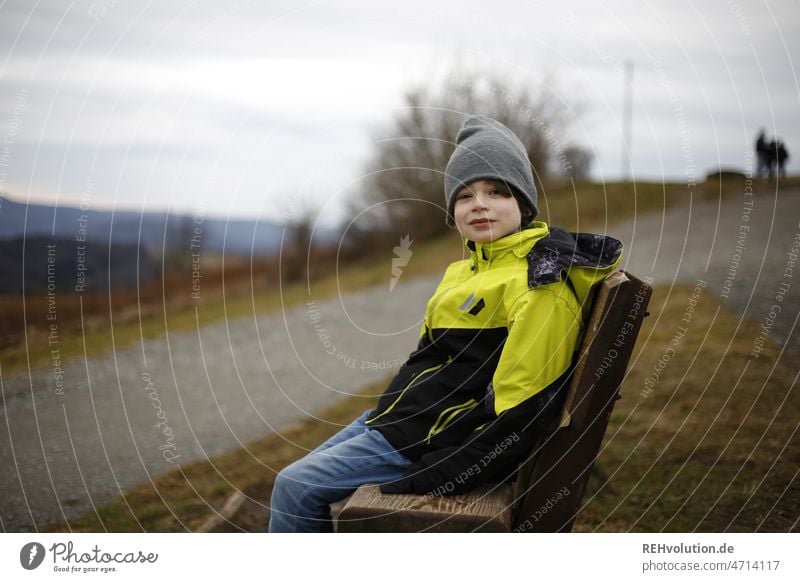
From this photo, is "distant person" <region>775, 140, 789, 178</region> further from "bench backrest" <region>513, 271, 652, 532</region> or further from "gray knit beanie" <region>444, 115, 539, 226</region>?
"bench backrest" <region>513, 271, 652, 532</region>

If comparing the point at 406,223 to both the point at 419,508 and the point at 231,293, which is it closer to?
the point at 231,293

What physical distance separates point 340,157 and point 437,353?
53.6 inches

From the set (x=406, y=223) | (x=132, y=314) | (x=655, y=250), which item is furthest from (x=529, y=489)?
(x=406, y=223)


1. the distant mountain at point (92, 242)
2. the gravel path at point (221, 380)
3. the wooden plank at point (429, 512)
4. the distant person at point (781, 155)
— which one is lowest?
the gravel path at point (221, 380)

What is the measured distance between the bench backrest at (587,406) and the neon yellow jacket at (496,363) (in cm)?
7

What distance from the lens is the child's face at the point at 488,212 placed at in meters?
2.46

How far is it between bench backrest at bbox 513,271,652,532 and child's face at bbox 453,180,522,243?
46 cm

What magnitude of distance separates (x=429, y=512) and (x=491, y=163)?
47.6 inches

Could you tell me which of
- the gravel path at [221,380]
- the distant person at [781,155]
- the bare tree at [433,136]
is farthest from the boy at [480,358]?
the bare tree at [433,136]

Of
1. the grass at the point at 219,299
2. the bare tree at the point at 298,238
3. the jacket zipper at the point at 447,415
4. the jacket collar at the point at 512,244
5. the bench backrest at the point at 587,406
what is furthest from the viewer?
the bare tree at the point at 298,238

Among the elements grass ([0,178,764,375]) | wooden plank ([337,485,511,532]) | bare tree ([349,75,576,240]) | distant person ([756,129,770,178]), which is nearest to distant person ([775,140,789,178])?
distant person ([756,129,770,178])

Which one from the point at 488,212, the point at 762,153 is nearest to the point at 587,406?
the point at 488,212

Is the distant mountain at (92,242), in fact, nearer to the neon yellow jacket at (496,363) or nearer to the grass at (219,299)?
the grass at (219,299)
